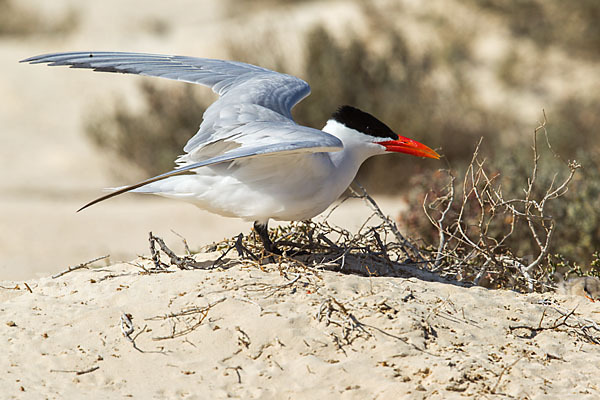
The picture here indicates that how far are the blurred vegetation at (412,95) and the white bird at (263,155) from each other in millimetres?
4673

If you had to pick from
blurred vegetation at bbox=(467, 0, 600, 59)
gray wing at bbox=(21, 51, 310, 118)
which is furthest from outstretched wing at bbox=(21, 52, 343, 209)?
blurred vegetation at bbox=(467, 0, 600, 59)

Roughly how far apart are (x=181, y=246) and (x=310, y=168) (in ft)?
10.8

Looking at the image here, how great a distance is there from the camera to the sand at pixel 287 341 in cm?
310

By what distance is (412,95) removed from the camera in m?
11.4

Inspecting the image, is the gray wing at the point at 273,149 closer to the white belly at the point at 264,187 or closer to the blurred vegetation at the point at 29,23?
the white belly at the point at 264,187

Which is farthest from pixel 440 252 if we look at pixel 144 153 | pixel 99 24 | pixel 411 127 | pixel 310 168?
pixel 99 24

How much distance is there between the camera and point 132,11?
18.8 meters

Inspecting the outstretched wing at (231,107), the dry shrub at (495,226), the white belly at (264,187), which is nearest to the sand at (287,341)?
the white belly at (264,187)

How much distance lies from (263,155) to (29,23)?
1525cm

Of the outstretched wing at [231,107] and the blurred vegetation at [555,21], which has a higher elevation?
the outstretched wing at [231,107]

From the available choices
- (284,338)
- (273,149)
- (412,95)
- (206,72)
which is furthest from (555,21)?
(284,338)

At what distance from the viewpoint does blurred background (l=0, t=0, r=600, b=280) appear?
29.3 ft

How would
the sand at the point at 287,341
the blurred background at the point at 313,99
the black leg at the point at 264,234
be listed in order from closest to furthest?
the sand at the point at 287,341 → the black leg at the point at 264,234 → the blurred background at the point at 313,99

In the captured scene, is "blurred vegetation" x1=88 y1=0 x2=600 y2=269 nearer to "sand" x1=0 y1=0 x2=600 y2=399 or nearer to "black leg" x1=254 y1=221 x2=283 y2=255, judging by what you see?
"black leg" x1=254 y1=221 x2=283 y2=255
